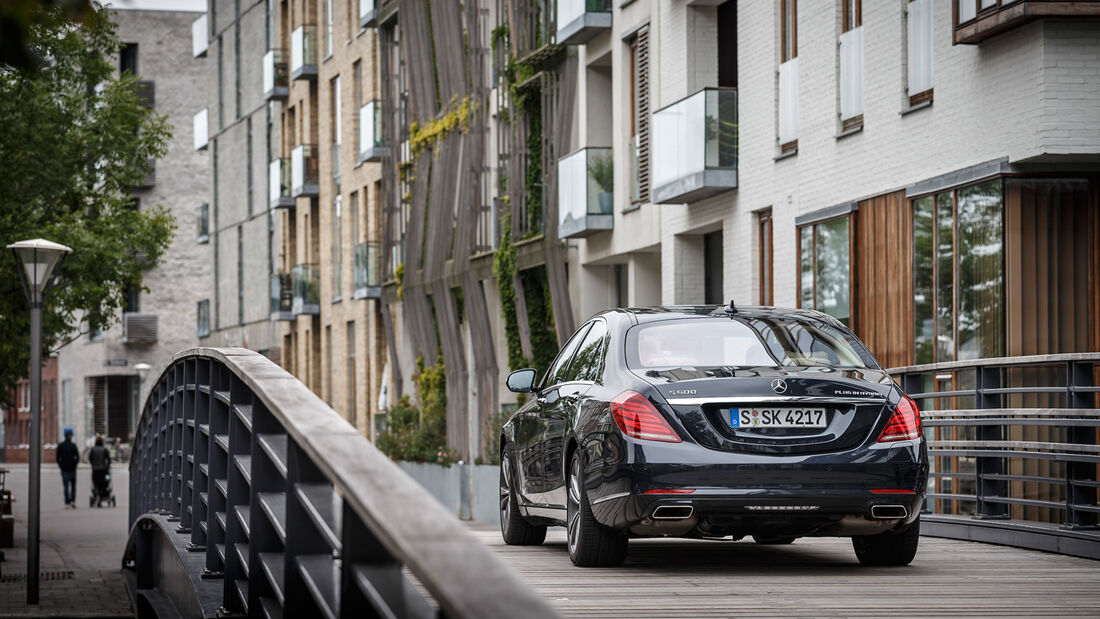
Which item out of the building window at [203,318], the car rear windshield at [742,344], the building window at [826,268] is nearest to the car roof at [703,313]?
the car rear windshield at [742,344]

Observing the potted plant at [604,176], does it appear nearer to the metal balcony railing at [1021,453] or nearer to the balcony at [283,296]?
the metal balcony railing at [1021,453]

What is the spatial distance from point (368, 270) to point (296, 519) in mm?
41036

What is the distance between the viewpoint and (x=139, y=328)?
76562 mm

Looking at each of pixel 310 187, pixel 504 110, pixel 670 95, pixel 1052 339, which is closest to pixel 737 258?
pixel 670 95

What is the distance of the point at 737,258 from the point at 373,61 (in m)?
23.9

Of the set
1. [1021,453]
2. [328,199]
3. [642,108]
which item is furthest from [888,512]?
[328,199]

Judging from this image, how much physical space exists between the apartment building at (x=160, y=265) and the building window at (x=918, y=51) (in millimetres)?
59792

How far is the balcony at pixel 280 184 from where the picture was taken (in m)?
55.6

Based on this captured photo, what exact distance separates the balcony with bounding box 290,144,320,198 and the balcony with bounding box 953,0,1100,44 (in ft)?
121

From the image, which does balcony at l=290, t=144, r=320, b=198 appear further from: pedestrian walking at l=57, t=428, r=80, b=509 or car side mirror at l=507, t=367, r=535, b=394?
car side mirror at l=507, t=367, r=535, b=394

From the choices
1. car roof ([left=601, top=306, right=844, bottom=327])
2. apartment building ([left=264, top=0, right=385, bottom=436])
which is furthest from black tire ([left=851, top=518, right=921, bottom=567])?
apartment building ([left=264, top=0, right=385, bottom=436])

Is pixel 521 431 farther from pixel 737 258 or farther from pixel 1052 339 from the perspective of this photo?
pixel 737 258

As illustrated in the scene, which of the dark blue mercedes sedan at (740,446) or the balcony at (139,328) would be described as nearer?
the dark blue mercedes sedan at (740,446)

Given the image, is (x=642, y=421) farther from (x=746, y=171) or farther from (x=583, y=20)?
(x=583, y=20)
